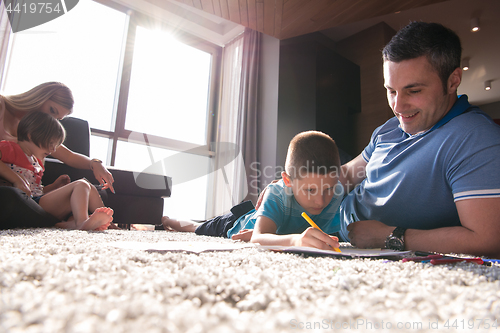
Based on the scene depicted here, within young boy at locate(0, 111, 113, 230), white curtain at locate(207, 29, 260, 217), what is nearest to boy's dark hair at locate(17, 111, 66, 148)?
young boy at locate(0, 111, 113, 230)

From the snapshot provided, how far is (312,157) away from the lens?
3.17 ft

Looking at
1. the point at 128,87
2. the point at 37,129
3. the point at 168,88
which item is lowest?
the point at 37,129

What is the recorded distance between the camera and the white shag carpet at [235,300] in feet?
0.59

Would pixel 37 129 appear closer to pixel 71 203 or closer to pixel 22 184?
pixel 22 184

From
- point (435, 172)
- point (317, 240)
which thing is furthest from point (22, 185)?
point (435, 172)

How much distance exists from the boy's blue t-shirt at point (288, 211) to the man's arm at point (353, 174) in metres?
0.13

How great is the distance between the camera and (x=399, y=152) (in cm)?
92

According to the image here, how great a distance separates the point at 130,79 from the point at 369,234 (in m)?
3.33

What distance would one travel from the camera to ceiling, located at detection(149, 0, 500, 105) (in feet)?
7.95

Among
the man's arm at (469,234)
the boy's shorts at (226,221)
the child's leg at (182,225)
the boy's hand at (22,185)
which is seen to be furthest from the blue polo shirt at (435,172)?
the boy's hand at (22,185)

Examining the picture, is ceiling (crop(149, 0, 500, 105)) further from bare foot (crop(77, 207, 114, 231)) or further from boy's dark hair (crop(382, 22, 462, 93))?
bare foot (crop(77, 207, 114, 231))

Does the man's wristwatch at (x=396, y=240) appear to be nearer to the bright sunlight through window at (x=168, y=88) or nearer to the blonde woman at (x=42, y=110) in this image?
the blonde woman at (x=42, y=110)

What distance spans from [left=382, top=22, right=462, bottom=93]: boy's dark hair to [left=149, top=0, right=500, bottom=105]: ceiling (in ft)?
5.83

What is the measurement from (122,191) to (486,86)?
5.71m
